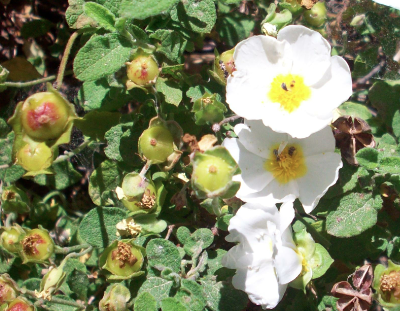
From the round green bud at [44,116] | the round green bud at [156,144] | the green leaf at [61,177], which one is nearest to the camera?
the round green bud at [44,116]

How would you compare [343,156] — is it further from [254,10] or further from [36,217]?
[36,217]

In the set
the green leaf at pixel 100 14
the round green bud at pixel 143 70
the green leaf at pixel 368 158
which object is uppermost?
the green leaf at pixel 100 14

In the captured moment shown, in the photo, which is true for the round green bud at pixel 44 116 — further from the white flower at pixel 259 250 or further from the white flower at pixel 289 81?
the white flower at pixel 259 250

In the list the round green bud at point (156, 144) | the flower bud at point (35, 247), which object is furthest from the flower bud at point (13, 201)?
the round green bud at point (156, 144)

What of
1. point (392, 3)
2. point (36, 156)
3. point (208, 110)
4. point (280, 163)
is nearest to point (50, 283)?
point (36, 156)

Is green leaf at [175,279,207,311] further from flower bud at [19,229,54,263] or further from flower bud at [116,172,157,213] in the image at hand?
flower bud at [19,229,54,263]

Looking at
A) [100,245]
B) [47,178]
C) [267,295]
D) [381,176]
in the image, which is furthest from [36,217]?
[381,176]

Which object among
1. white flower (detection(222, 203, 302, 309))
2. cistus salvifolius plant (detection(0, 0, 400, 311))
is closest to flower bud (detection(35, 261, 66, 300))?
cistus salvifolius plant (detection(0, 0, 400, 311))
